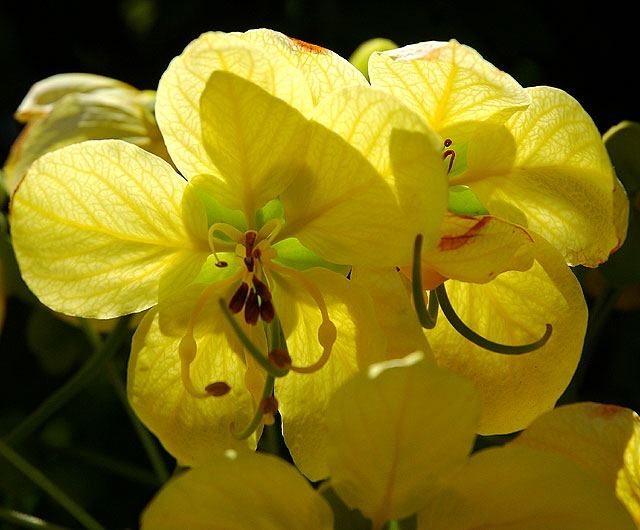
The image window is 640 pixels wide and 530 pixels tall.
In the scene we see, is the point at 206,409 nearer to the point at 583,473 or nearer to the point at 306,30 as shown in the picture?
the point at 583,473

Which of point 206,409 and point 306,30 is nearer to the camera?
point 206,409

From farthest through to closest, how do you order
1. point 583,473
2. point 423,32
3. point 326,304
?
point 423,32 < point 326,304 < point 583,473

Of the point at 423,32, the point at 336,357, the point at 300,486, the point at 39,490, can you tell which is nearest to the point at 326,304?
the point at 336,357

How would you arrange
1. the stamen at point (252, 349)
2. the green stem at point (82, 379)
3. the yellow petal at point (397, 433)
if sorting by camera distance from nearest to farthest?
the yellow petal at point (397, 433) < the stamen at point (252, 349) < the green stem at point (82, 379)

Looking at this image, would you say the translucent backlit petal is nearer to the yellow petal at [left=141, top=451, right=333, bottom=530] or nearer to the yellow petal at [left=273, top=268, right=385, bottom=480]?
the yellow petal at [left=273, top=268, right=385, bottom=480]

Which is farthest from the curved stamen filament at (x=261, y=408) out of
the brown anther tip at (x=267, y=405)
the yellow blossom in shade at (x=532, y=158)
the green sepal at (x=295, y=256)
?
the yellow blossom in shade at (x=532, y=158)

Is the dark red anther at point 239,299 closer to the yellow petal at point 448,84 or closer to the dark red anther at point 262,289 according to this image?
the dark red anther at point 262,289
